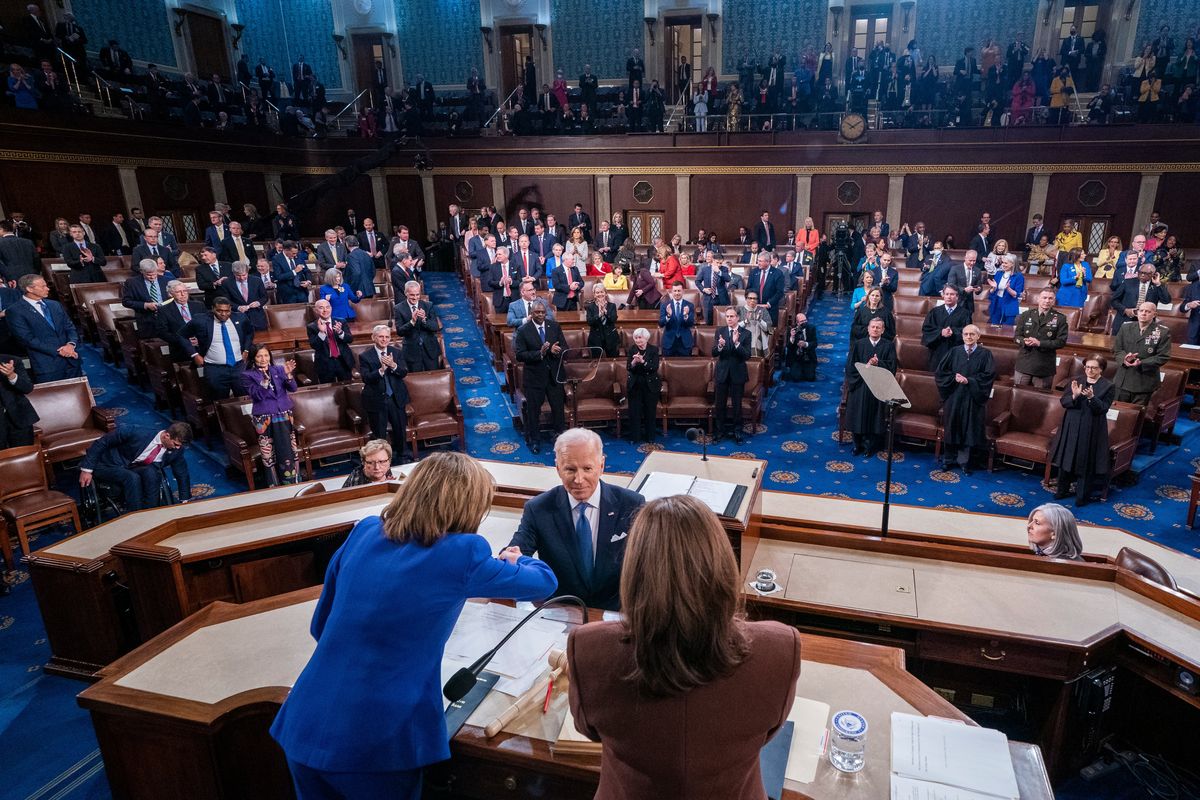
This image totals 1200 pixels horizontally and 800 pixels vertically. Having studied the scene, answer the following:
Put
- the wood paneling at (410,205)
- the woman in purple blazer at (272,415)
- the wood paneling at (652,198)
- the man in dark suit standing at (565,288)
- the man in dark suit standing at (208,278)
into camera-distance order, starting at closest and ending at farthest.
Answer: the woman in purple blazer at (272,415), the man in dark suit standing at (208,278), the man in dark suit standing at (565,288), the wood paneling at (652,198), the wood paneling at (410,205)

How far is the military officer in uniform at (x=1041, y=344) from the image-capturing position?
7.34 meters

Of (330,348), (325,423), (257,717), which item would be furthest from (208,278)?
(257,717)

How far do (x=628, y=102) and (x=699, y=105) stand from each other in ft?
6.04

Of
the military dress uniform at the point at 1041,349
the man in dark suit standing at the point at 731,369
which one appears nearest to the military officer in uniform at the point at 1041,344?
the military dress uniform at the point at 1041,349

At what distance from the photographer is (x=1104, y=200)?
15289 mm

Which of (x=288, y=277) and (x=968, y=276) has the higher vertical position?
(x=288, y=277)

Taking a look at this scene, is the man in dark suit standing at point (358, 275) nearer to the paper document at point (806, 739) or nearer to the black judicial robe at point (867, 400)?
the black judicial robe at point (867, 400)

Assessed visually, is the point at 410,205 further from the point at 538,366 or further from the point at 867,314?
the point at 867,314

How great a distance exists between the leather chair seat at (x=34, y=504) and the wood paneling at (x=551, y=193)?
47.5 ft

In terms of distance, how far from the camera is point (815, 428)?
8.31 m

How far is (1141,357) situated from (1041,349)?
839 millimetres

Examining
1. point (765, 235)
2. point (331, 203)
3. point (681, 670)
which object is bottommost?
point (681, 670)

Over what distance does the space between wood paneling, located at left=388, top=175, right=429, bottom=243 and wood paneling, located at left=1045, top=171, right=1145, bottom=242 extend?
581 inches

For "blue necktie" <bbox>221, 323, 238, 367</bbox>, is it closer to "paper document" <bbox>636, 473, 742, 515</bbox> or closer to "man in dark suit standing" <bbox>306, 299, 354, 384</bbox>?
"man in dark suit standing" <bbox>306, 299, 354, 384</bbox>
